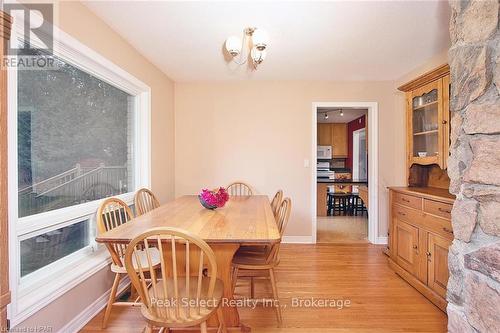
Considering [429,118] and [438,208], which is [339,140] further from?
[438,208]

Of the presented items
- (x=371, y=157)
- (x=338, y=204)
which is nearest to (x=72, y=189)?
(x=371, y=157)

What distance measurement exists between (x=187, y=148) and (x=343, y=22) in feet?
8.40

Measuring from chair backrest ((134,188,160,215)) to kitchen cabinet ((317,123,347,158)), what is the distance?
5.11 metres

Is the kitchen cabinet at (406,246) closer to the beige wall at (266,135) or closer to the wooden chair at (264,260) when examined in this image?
the beige wall at (266,135)

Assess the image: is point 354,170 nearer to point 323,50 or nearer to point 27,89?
point 323,50

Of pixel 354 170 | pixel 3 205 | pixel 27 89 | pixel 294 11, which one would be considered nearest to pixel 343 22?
pixel 294 11

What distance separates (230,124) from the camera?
379cm

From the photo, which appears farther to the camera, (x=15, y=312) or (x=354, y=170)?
(x=354, y=170)

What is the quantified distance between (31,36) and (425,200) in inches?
125

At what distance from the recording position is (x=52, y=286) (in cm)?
167

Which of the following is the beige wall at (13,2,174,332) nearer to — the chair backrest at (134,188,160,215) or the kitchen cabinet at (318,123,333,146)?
the chair backrest at (134,188,160,215)

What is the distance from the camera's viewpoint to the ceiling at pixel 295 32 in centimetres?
196

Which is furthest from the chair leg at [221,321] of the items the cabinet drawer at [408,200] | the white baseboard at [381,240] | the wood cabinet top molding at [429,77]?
the white baseboard at [381,240]

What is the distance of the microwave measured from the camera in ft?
22.4
